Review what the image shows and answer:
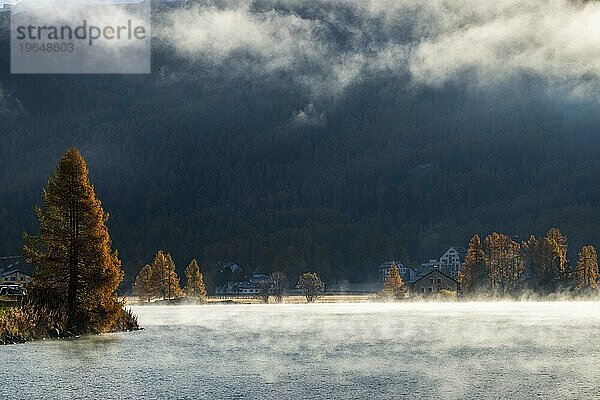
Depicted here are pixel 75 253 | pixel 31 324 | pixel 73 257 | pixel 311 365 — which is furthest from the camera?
pixel 75 253

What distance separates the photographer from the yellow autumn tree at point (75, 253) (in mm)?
80438

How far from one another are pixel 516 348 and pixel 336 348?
45.4 ft

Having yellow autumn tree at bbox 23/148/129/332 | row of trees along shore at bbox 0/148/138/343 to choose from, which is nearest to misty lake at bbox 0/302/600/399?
row of trees along shore at bbox 0/148/138/343

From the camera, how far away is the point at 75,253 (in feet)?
266

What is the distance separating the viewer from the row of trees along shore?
263 ft

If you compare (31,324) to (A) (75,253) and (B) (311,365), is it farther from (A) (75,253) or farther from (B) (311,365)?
(B) (311,365)

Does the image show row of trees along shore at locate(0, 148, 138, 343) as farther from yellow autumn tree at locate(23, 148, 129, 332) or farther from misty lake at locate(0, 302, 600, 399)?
misty lake at locate(0, 302, 600, 399)

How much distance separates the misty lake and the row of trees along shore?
4.44 m

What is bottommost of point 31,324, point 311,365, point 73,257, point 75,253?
point 311,365

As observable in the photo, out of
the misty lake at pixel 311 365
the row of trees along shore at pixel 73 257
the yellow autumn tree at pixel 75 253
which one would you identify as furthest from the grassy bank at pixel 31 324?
the misty lake at pixel 311 365

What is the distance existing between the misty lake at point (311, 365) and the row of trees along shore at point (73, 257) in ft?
14.6

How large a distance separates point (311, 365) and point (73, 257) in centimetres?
3549

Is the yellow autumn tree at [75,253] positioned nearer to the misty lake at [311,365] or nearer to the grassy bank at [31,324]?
the grassy bank at [31,324]

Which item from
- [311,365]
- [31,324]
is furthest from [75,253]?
[311,365]
